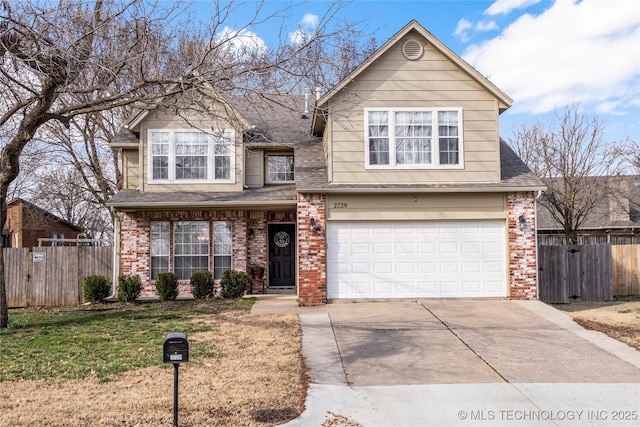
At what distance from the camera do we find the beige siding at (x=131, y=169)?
16.2 meters

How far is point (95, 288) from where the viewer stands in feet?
48.0

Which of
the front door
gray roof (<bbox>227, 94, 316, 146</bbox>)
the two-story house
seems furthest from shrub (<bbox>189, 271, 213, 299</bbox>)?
gray roof (<bbox>227, 94, 316, 146</bbox>)

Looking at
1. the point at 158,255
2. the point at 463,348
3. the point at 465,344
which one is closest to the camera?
the point at 463,348

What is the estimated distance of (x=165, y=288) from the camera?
14.7m

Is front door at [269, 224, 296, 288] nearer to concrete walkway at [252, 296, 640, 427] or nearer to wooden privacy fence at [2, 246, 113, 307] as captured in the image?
concrete walkway at [252, 296, 640, 427]

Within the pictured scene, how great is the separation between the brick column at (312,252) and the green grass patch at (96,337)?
1955 mm

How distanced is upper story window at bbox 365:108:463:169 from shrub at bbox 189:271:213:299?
561cm

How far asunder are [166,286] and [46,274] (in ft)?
11.5

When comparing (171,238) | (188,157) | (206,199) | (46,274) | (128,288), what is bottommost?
(128,288)

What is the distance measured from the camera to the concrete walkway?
6031 millimetres

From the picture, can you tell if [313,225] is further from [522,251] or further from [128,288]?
[128,288]

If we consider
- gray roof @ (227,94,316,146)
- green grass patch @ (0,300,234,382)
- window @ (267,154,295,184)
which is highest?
gray roof @ (227,94,316,146)

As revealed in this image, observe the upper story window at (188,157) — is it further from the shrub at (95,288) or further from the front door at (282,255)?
the shrub at (95,288)

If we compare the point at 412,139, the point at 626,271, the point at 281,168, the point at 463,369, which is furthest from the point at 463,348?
the point at 626,271
